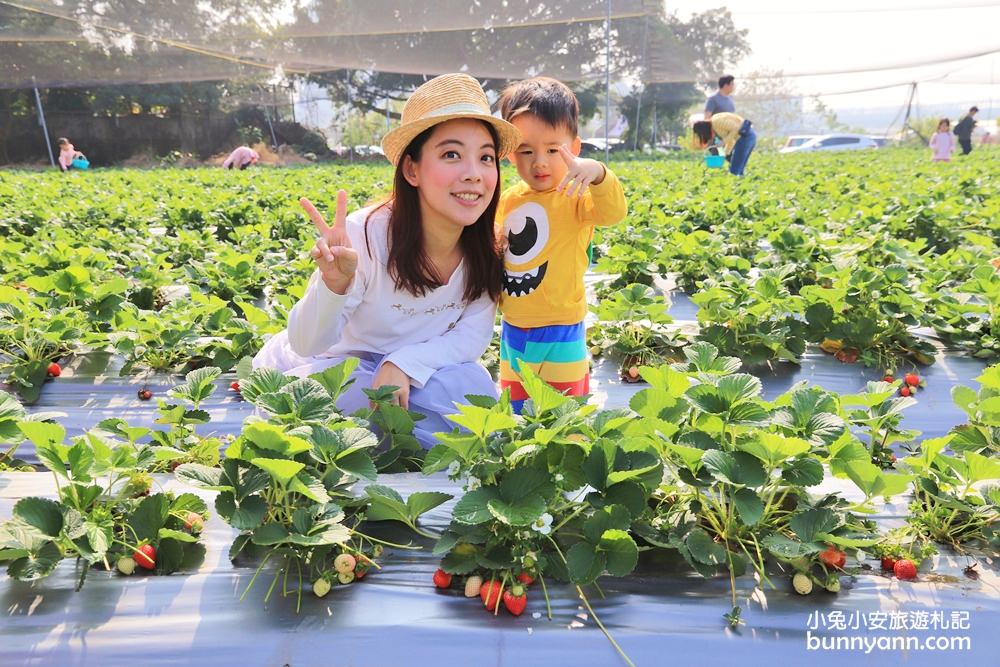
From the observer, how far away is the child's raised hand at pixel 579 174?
222cm

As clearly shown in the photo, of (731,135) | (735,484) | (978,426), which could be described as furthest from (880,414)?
(731,135)

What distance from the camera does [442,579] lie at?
57.9 inches

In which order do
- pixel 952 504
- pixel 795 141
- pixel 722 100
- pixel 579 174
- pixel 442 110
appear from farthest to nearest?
pixel 795 141
pixel 722 100
pixel 579 174
pixel 442 110
pixel 952 504

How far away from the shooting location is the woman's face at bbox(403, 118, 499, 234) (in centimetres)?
214

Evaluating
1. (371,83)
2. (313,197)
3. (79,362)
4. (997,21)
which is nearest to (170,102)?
(371,83)

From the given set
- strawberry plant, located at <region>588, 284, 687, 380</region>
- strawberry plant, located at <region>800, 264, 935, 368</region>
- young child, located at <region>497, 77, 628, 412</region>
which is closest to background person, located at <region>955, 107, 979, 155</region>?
strawberry plant, located at <region>800, 264, 935, 368</region>

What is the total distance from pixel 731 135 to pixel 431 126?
366 inches

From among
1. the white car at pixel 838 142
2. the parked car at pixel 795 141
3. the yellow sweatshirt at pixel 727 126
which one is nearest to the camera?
the yellow sweatshirt at pixel 727 126

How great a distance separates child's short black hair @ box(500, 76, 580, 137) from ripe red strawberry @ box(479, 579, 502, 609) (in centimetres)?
142

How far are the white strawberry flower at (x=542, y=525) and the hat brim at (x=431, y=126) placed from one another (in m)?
1.14

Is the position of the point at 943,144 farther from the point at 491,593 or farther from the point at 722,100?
the point at 491,593

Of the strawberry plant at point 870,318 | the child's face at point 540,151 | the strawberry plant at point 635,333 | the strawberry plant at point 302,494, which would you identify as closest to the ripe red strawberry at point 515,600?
the strawberry plant at point 302,494

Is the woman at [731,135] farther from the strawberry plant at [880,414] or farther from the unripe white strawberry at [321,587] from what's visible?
the unripe white strawberry at [321,587]

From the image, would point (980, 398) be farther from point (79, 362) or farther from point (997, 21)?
point (997, 21)
